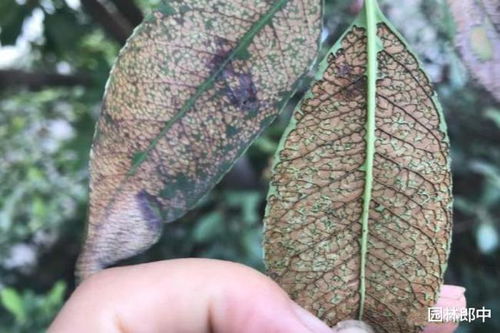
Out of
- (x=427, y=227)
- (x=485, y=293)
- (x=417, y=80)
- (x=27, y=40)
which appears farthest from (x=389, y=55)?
(x=27, y=40)

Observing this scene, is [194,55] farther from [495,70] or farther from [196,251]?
[196,251]

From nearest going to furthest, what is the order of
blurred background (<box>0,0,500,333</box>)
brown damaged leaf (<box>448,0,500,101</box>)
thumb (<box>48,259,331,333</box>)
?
brown damaged leaf (<box>448,0,500,101</box>) → thumb (<box>48,259,331,333</box>) → blurred background (<box>0,0,500,333</box>)

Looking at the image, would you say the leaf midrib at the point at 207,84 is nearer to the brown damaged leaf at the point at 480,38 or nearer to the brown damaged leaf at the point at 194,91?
the brown damaged leaf at the point at 194,91

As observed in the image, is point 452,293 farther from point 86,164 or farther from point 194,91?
point 86,164

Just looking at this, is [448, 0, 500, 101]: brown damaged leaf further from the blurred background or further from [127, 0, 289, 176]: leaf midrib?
the blurred background

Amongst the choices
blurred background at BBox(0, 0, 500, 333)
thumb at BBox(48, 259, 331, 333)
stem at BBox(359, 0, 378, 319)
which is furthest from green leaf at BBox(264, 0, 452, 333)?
blurred background at BBox(0, 0, 500, 333)

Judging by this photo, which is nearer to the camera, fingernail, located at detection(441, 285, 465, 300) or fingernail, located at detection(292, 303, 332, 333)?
fingernail, located at detection(292, 303, 332, 333)

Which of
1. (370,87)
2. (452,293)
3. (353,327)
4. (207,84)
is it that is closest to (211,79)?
(207,84)

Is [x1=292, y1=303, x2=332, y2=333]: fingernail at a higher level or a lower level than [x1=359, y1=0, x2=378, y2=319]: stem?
lower
